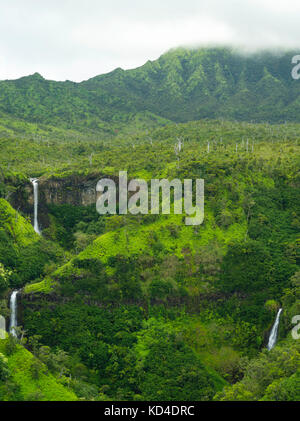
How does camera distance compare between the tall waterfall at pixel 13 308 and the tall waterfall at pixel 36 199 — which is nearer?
the tall waterfall at pixel 13 308

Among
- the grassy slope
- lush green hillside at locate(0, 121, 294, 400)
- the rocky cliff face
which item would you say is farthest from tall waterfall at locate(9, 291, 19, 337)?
the rocky cliff face

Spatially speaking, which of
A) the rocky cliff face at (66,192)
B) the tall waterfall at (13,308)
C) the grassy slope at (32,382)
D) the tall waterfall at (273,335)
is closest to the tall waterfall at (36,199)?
the rocky cliff face at (66,192)

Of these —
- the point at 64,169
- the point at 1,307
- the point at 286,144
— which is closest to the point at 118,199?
the point at 64,169

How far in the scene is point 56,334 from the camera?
50.7 m

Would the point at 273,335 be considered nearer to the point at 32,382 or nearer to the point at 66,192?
the point at 32,382

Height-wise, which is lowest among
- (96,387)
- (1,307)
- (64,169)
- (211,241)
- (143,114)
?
(96,387)

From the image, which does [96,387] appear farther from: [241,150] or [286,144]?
[286,144]

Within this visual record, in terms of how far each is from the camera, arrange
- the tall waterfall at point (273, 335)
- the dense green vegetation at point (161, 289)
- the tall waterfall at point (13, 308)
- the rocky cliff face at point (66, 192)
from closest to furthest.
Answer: the dense green vegetation at point (161, 289) < the tall waterfall at point (273, 335) < the tall waterfall at point (13, 308) < the rocky cliff face at point (66, 192)

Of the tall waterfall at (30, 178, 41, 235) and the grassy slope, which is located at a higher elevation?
the tall waterfall at (30, 178, 41, 235)

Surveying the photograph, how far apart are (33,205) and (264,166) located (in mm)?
43738

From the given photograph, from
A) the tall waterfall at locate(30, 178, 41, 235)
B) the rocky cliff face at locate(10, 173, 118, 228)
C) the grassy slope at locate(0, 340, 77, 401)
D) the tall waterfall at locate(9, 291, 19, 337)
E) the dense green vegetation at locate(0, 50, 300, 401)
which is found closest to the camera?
the grassy slope at locate(0, 340, 77, 401)

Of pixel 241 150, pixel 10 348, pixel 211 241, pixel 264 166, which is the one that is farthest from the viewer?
pixel 241 150

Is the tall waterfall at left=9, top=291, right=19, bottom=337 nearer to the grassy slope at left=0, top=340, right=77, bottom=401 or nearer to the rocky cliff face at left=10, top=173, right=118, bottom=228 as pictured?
the grassy slope at left=0, top=340, right=77, bottom=401

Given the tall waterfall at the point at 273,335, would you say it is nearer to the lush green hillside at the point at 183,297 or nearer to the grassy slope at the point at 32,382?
the lush green hillside at the point at 183,297
